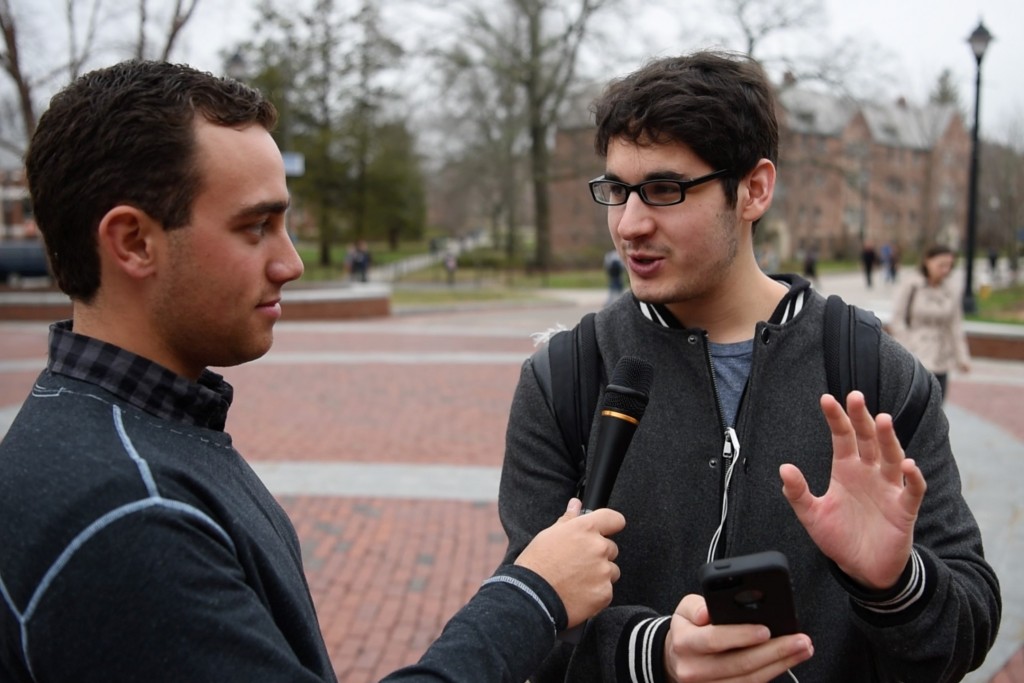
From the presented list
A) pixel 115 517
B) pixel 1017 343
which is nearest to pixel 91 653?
pixel 115 517

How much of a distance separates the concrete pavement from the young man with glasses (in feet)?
8.42

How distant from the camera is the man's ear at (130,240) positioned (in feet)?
4.49

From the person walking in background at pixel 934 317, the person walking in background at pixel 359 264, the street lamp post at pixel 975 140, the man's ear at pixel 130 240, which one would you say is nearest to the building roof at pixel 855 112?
the street lamp post at pixel 975 140

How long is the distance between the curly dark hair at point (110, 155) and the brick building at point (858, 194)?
3780 cm

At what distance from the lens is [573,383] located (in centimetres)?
193

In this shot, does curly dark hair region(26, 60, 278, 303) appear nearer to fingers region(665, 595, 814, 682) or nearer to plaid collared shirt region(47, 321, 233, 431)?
plaid collared shirt region(47, 321, 233, 431)

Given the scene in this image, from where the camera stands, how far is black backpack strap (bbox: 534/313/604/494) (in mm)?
1898

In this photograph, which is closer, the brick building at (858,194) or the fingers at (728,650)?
the fingers at (728,650)

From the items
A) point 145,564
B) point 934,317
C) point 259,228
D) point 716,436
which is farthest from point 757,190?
point 934,317

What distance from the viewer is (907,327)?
24.5 ft

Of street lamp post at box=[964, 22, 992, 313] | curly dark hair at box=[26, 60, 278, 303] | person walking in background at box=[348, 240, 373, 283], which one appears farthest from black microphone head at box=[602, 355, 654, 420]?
person walking in background at box=[348, 240, 373, 283]

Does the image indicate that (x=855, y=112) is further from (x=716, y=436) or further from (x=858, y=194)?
(x=716, y=436)

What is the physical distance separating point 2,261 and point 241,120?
109ft

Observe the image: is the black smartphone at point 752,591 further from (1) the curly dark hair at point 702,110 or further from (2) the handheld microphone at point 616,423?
(1) the curly dark hair at point 702,110
